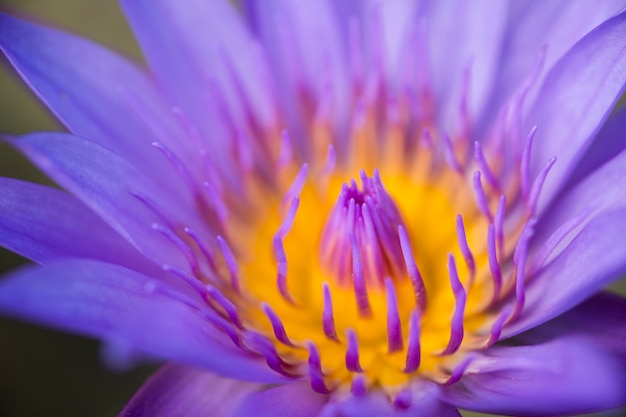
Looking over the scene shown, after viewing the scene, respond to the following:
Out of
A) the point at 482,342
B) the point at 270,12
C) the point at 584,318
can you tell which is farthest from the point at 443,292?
the point at 270,12

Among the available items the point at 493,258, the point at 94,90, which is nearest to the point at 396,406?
the point at 493,258

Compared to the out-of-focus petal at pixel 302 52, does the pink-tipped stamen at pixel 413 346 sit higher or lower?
lower

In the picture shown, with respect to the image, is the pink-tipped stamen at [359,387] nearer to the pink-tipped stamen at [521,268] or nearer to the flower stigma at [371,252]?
the flower stigma at [371,252]

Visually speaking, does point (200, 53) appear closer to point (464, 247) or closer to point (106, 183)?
point (106, 183)

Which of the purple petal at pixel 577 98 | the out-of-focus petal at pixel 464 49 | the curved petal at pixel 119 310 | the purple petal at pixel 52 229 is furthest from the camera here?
the out-of-focus petal at pixel 464 49

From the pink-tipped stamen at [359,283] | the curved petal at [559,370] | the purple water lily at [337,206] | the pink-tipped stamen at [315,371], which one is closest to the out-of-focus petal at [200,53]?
the purple water lily at [337,206]

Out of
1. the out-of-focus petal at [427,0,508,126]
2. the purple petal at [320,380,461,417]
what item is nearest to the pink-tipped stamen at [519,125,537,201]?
the out-of-focus petal at [427,0,508,126]

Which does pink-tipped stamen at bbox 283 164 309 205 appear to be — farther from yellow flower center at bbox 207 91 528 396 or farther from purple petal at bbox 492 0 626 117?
purple petal at bbox 492 0 626 117
